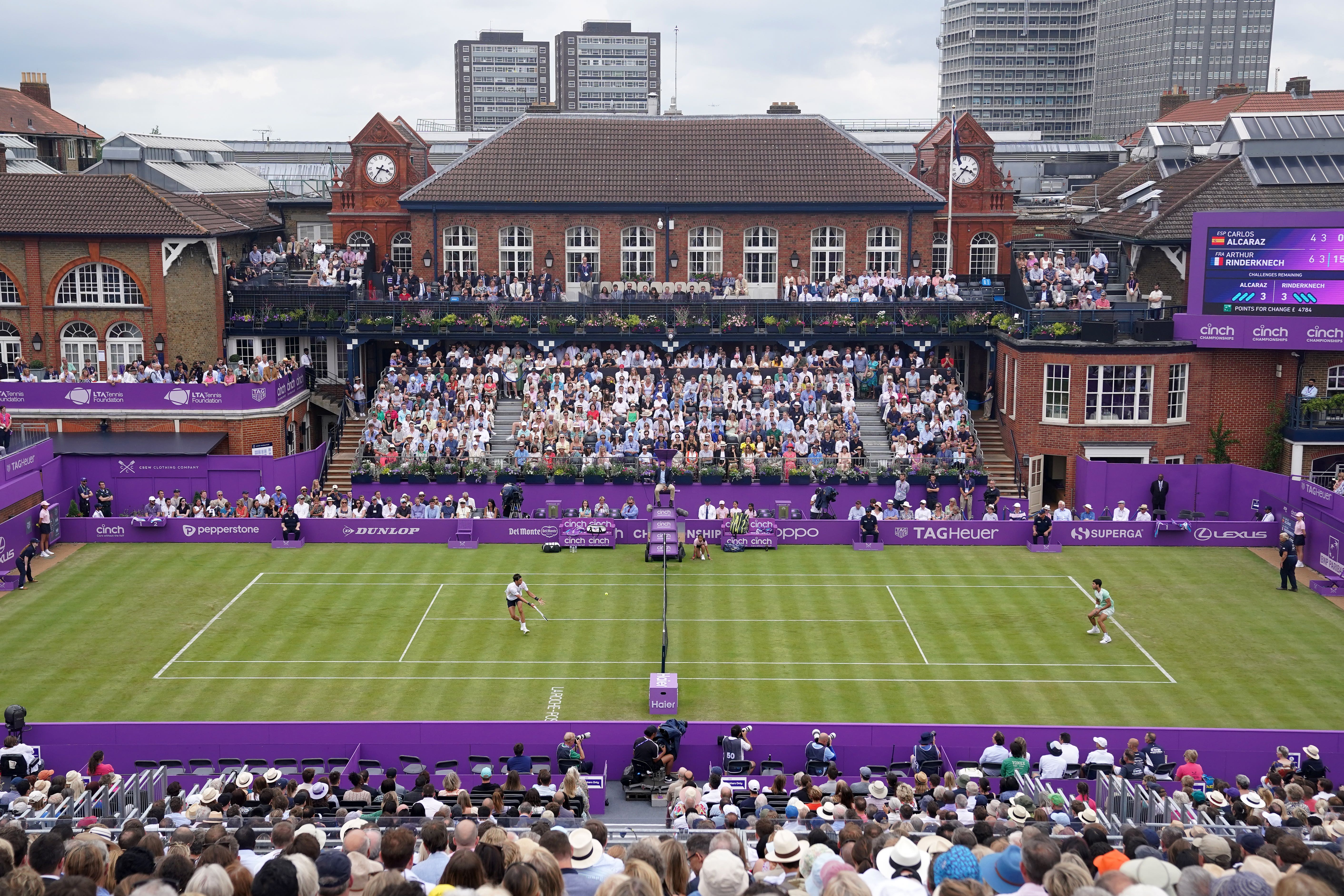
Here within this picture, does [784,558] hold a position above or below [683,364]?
below

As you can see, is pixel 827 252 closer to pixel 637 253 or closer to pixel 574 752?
pixel 637 253

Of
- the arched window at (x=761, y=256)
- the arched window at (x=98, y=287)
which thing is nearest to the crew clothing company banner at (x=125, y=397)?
the arched window at (x=98, y=287)

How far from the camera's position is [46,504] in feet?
130

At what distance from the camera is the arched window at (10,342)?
50.7 meters

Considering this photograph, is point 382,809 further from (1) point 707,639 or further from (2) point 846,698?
(1) point 707,639

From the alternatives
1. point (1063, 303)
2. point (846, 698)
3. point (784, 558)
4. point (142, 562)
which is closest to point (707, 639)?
point (846, 698)

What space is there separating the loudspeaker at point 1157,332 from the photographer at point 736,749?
91.5 feet

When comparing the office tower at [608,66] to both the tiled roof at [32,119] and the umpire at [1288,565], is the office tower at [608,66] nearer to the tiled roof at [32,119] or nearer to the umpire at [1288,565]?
the tiled roof at [32,119]

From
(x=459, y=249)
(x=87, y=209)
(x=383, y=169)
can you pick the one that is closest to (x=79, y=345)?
(x=87, y=209)

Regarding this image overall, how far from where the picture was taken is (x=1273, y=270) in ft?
148

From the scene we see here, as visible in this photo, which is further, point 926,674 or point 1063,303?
point 1063,303

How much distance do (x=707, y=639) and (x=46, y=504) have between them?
19.6 m

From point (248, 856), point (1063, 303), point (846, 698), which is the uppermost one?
point (1063, 303)

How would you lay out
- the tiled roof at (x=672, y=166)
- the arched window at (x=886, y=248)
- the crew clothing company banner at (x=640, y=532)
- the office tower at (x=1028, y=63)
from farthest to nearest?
1. the office tower at (x=1028, y=63)
2. the arched window at (x=886, y=248)
3. the tiled roof at (x=672, y=166)
4. the crew clothing company banner at (x=640, y=532)
